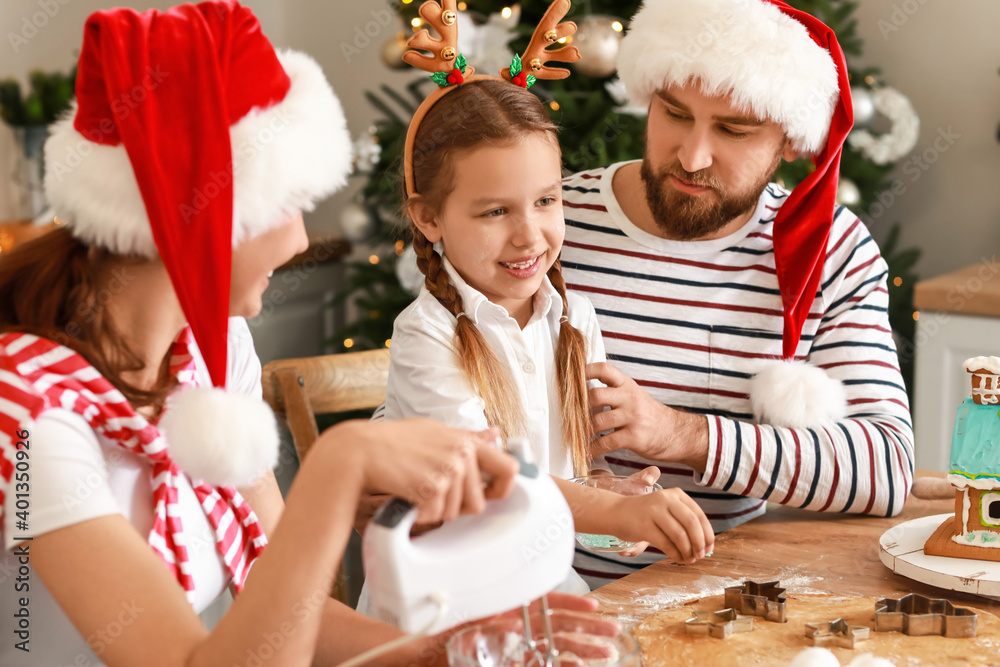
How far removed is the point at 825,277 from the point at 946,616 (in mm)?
775

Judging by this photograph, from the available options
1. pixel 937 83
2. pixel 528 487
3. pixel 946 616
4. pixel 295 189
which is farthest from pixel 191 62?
pixel 937 83

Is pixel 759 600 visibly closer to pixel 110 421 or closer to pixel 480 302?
pixel 480 302

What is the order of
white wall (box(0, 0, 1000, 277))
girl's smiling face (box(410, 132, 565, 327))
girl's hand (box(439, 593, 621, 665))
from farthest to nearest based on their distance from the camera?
white wall (box(0, 0, 1000, 277)), girl's smiling face (box(410, 132, 565, 327)), girl's hand (box(439, 593, 621, 665))

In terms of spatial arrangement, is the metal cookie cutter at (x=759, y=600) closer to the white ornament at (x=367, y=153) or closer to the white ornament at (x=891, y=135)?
the white ornament at (x=367, y=153)

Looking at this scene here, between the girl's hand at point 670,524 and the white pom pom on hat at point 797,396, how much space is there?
0.45 metres

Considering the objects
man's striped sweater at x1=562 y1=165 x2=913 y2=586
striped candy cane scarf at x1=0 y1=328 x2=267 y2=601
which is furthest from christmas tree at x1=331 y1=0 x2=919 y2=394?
striped candy cane scarf at x1=0 y1=328 x2=267 y2=601

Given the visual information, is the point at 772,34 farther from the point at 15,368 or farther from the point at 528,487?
the point at 15,368

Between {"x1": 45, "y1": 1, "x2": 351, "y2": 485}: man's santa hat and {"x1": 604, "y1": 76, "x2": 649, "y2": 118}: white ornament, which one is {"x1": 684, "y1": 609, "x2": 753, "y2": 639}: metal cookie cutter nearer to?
{"x1": 45, "y1": 1, "x2": 351, "y2": 485}: man's santa hat

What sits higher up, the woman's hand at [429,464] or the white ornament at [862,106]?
the white ornament at [862,106]

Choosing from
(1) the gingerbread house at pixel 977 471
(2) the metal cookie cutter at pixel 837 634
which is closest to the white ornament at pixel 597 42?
(1) the gingerbread house at pixel 977 471

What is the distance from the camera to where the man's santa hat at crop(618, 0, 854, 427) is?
1.43m

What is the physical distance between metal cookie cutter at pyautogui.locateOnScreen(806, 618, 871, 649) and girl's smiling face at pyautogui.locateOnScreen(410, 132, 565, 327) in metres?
0.60

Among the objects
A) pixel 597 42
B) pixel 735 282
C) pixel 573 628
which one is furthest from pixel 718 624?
pixel 597 42

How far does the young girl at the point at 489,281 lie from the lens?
1.23 m
